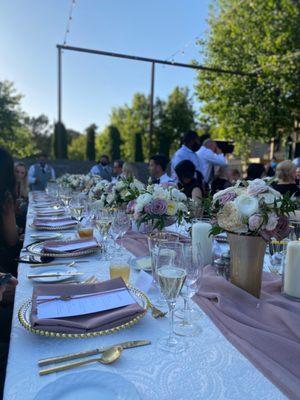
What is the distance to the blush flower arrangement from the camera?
1340 mm

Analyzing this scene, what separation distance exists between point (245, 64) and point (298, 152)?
525 cm

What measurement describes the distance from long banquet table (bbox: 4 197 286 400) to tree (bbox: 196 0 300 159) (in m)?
15.0

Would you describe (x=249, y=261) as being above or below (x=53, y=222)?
above

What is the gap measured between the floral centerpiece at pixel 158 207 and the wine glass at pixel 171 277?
741 millimetres

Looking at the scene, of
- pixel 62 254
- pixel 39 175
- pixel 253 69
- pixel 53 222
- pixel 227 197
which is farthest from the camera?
pixel 253 69

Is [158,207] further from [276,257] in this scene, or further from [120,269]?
[276,257]

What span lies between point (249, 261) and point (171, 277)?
0.44 meters

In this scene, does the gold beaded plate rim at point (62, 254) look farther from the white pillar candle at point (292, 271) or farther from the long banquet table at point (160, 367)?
the white pillar candle at point (292, 271)

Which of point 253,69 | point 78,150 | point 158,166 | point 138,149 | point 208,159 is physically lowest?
point 158,166

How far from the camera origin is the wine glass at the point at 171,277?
1.09m

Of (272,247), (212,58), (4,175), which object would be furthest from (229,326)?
(212,58)

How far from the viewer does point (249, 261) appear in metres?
1.42

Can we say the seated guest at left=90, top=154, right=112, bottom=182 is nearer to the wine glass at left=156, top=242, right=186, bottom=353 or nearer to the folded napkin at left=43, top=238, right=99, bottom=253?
the folded napkin at left=43, top=238, right=99, bottom=253

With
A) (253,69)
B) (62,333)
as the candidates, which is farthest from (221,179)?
(253,69)
